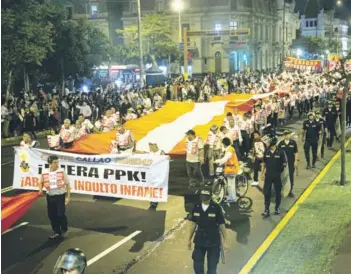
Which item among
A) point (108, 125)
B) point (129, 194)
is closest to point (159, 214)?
point (129, 194)

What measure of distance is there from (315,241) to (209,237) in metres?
3.18

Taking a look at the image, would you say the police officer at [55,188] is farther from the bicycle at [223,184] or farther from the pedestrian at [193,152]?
the pedestrian at [193,152]

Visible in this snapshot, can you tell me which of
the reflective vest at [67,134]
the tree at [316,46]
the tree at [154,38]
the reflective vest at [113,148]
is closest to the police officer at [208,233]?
the reflective vest at [113,148]

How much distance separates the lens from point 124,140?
13766 millimetres

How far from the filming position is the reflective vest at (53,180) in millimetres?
9656

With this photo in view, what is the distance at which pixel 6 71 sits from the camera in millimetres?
26375

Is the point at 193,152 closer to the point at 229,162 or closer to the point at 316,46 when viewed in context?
the point at 229,162

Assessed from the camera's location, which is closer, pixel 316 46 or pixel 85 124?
pixel 85 124

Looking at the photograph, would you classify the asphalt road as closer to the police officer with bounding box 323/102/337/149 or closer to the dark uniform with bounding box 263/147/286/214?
the dark uniform with bounding box 263/147/286/214

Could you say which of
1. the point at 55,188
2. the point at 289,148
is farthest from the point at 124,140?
the point at 55,188

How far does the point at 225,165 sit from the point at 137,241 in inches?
114

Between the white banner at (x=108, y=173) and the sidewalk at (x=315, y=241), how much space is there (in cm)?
271

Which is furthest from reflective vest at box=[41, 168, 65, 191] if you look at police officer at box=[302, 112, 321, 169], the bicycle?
police officer at box=[302, 112, 321, 169]

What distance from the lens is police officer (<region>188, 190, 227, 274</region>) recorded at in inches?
273
